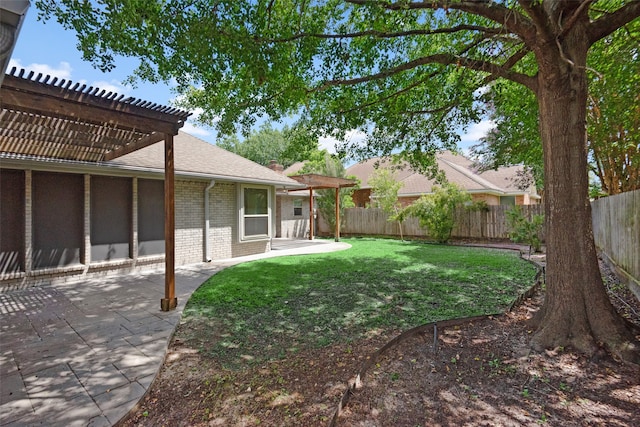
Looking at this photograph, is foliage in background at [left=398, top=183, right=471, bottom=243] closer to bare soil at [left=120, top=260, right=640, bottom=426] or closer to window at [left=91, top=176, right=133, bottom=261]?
bare soil at [left=120, top=260, right=640, bottom=426]

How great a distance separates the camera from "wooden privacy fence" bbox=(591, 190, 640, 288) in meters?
5.00

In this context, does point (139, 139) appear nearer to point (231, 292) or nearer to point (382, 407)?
point (231, 292)

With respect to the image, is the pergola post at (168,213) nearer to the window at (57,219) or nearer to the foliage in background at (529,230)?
the window at (57,219)

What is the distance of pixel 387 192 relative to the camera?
57.4 ft

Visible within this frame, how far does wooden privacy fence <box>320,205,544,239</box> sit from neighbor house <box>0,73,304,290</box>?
9.45 meters

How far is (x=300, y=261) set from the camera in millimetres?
→ 9977

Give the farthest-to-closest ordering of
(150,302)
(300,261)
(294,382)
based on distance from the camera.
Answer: (300,261) < (150,302) < (294,382)

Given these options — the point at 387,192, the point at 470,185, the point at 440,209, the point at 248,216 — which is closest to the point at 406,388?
the point at 248,216

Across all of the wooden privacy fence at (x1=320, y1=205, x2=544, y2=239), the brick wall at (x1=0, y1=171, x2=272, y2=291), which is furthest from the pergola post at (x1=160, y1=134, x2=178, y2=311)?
the wooden privacy fence at (x1=320, y1=205, x2=544, y2=239)

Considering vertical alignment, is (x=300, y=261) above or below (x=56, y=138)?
below

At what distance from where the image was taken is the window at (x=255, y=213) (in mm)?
10641

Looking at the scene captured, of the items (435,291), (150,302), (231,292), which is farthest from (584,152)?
(150,302)

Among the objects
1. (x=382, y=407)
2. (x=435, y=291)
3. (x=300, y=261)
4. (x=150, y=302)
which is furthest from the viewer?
(x=300, y=261)

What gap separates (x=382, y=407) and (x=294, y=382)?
84cm
